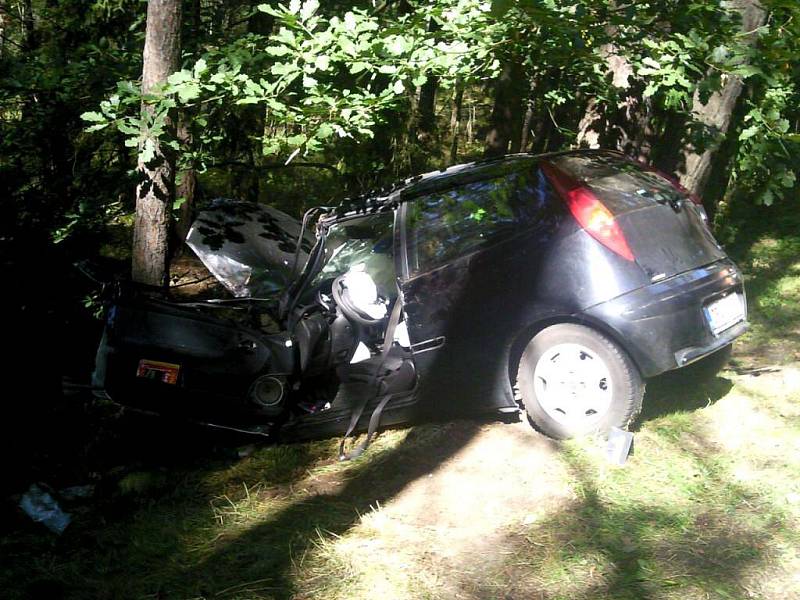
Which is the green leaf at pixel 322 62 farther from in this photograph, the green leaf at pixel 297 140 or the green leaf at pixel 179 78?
the green leaf at pixel 179 78

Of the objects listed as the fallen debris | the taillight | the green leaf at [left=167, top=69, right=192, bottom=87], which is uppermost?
the green leaf at [left=167, top=69, right=192, bottom=87]

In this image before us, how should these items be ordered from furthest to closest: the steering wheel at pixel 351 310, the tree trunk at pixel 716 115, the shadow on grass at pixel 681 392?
Answer: 1. the tree trunk at pixel 716 115
2. the steering wheel at pixel 351 310
3. the shadow on grass at pixel 681 392

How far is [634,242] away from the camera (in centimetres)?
418

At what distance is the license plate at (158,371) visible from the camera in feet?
15.9

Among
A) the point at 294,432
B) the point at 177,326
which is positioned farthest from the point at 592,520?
the point at 177,326

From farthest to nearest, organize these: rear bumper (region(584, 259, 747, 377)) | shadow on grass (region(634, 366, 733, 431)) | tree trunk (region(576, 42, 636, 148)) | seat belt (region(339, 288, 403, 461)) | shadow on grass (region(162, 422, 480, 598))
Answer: tree trunk (region(576, 42, 636, 148))
shadow on grass (region(634, 366, 733, 431))
seat belt (region(339, 288, 403, 461))
rear bumper (region(584, 259, 747, 377))
shadow on grass (region(162, 422, 480, 598))

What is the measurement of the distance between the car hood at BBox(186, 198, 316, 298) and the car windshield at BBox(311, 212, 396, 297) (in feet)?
1.39

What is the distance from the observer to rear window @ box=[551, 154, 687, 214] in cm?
432

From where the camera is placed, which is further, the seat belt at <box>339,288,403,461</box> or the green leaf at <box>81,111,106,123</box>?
the green leaf at <box>81,111,106,123</box>

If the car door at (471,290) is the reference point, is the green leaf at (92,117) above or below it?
above

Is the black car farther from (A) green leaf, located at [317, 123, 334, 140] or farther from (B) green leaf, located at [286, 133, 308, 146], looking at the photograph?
(B) green leaf, located at [286, 133, 308, 146]

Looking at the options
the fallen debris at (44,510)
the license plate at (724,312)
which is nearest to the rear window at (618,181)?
the license plate at (724,312)

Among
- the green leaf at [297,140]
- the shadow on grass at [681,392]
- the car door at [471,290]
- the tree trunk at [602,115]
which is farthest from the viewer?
the tree trunk at [602,115]

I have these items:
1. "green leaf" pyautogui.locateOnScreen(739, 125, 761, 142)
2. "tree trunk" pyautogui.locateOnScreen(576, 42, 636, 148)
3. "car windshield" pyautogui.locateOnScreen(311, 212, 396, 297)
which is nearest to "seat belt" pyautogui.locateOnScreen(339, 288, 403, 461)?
"car windshield" pyautogui.locateOnScreen(311, 212, 396, 297)
